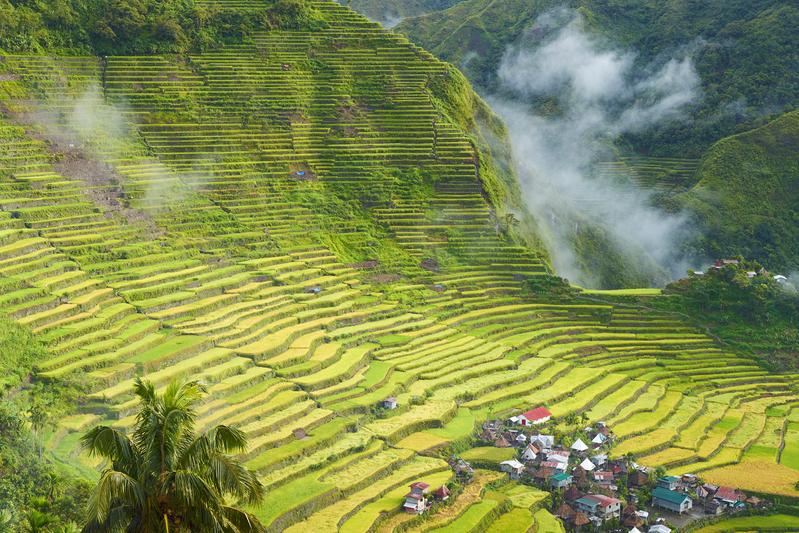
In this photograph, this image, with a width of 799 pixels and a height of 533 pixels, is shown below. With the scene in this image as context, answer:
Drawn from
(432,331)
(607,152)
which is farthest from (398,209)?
(607,152)

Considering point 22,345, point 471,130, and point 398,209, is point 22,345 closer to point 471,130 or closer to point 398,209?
point 398,209

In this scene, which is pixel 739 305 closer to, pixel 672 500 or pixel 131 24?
pixel 672 500

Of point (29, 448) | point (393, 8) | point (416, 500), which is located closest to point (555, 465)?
point (416, 500)

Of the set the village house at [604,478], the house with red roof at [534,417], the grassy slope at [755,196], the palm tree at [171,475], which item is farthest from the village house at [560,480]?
the grassy slope at [755,196]

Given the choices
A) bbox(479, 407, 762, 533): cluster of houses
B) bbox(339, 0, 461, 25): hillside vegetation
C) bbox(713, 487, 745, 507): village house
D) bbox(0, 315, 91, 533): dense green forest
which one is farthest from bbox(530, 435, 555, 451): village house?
bbox(339, 0, 461, 25): hillside vegetation

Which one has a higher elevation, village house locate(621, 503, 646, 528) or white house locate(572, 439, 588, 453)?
white house locate(572, 439, 588, 453)

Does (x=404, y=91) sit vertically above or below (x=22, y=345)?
above

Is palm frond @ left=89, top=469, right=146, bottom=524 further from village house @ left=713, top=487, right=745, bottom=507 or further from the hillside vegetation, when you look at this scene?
the hillside vegetation
